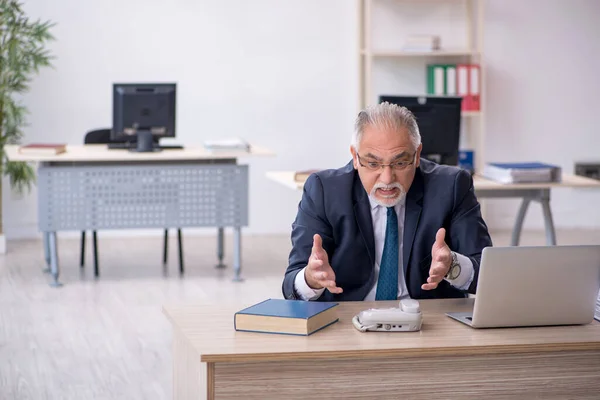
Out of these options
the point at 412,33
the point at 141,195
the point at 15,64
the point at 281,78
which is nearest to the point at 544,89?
the point at 412,33

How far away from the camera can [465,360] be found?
2.12 metres

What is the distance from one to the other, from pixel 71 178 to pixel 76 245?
1559mm

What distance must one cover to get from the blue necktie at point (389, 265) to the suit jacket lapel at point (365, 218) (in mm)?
37

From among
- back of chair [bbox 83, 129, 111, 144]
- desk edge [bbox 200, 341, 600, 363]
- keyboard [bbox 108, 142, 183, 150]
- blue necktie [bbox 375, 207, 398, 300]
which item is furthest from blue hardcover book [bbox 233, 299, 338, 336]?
back of chair [bbox 83, 129, 111, 144]

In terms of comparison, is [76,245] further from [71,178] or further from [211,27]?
[211,27]

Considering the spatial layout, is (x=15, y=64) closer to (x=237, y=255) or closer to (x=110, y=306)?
(x=237, y=255)

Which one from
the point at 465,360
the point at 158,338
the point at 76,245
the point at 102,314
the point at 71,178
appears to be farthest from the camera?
the point at 76,245

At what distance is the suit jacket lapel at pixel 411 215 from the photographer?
2.63 meters

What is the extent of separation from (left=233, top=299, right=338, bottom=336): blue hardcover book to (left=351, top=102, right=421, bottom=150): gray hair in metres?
0.56

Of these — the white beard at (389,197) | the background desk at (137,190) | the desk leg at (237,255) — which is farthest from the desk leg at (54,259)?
the white beard at (389,197)

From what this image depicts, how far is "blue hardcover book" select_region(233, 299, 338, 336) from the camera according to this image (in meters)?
2.15

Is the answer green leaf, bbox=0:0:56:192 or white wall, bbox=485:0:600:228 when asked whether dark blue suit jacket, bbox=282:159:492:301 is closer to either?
green leaf, bbox=0:0:56:192

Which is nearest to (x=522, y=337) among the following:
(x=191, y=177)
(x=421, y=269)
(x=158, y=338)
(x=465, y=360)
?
(x=465, y=360)

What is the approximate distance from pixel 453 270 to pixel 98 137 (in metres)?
4.38
